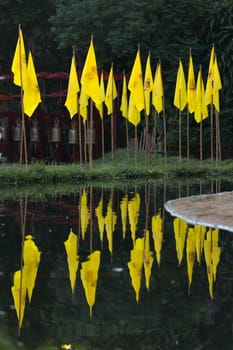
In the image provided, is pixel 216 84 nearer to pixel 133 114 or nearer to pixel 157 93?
pixel 157 93

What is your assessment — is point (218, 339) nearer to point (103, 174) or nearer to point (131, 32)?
point (103, 174)

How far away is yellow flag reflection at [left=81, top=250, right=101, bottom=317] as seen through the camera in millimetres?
6702

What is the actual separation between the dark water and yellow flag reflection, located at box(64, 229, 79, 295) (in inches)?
1.6

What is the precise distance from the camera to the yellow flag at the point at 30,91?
1959cm

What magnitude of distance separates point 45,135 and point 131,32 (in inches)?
229

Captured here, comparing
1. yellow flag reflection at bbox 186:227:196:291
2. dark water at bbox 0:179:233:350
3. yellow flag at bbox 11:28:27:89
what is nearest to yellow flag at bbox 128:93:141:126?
yellow flag at bbox 11:28:27:89

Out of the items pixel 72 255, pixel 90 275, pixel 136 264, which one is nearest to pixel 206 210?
pixel 72 255

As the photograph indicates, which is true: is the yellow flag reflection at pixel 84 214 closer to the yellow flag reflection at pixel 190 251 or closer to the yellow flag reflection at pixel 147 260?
the yellow flag reflection at pixel 147 260

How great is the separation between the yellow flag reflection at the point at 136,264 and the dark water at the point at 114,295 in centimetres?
1

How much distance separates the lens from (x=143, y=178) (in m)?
21.6

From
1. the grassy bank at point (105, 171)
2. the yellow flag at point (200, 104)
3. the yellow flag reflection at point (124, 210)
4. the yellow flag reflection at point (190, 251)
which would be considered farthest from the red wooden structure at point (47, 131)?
the yellow flag reflection at point (190, 251)

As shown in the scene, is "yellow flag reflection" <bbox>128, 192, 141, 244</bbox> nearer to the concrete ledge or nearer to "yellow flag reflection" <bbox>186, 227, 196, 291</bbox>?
the concrete ledge

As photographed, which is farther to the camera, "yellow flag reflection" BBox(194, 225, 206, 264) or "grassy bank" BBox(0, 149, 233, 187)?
"grassy bank" BBox(0, 149, 233, 187)

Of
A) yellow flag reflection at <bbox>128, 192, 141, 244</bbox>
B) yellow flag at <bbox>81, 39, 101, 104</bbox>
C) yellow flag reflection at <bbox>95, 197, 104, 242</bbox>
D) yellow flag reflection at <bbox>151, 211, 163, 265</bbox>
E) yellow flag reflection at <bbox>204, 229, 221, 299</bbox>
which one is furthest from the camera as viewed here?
yellow flag at <bbox>81, 39, 101, 104</bbox>
